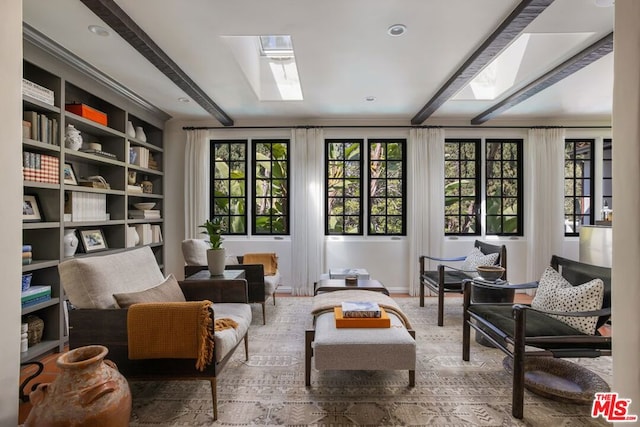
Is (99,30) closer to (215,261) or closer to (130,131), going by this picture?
(130,131)

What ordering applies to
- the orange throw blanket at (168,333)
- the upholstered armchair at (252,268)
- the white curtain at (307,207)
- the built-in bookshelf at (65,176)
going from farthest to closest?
1. the white curtain at (307,207)
2. the upholstered armchair at (252,268)
3. the built-in bookshelf at (65,176)
4. the orange throw blanket at (168,333)

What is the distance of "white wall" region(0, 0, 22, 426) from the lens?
122 centimetres

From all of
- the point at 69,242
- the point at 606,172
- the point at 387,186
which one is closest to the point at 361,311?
the point at 69,242

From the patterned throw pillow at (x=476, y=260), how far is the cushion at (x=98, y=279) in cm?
335

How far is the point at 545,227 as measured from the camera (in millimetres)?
4680

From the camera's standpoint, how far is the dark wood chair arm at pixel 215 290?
2.54 meters

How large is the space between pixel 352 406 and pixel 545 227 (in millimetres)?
4222

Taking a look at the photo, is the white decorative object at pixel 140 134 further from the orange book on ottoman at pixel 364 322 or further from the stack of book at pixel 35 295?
the orange book on ottoman at pixel 364 322

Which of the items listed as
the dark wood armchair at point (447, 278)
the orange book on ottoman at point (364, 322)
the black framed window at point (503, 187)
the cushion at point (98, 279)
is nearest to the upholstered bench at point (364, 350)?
the orange book on ottoman at point (364, 322)

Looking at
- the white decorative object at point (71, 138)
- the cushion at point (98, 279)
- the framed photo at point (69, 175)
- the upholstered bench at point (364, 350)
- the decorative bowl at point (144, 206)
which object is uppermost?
the white decorative object at point (71, 138)

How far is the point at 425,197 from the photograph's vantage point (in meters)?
4.66

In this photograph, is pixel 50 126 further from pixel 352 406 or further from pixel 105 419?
pixel 352 406

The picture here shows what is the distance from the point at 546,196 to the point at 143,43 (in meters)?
5.21

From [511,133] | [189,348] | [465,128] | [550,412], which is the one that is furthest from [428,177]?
[189,348]
